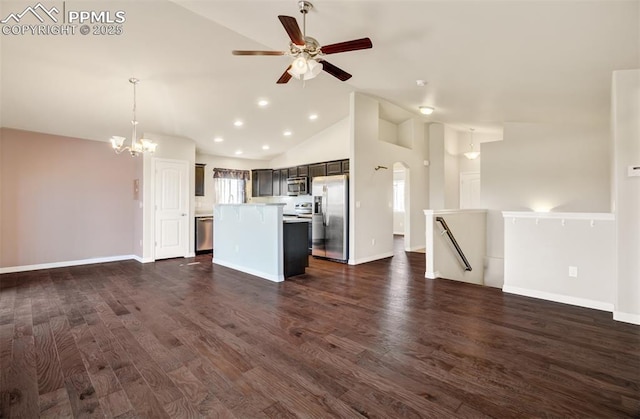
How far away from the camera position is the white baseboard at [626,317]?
2865 millimetres

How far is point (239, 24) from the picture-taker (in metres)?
3.51

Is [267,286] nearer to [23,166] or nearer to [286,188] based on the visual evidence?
[286,188]

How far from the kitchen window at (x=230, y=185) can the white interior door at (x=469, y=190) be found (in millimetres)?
6611

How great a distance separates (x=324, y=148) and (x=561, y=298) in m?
5.53

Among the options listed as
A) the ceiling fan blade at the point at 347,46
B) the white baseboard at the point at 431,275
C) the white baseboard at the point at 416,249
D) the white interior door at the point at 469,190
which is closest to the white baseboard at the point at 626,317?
the white baseboard at the point at 431,275

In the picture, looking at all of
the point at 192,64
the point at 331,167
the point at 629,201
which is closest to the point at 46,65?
the point at 192,64

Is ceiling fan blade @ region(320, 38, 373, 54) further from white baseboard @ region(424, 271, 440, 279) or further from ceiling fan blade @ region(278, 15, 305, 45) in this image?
white baseboard @ region(424, 271, 440, 279)

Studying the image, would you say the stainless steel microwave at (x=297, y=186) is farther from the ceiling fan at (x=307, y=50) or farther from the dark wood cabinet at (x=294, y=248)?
the ceiling fan at (x=307, y=50)

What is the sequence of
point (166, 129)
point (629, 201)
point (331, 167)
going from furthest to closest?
point (331, 167) → point (166, 129) → point (629, 201)

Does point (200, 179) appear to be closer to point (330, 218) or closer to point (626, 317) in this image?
point (330, 218)

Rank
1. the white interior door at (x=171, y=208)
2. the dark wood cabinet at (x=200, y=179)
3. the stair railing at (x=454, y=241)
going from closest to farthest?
the stair railing at (x=454, y=241)
the white interior door at (x=171, y=208)
the dark wood cabinet at (x=200, y=179)

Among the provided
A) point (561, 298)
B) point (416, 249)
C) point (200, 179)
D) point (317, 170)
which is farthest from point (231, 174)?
point (561, 298)

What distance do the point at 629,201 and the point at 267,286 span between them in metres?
4.39

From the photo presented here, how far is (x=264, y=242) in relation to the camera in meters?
4.73
